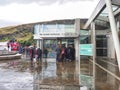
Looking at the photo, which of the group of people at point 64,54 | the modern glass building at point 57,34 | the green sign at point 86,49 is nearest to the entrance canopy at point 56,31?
the modern glass building at point 57,34

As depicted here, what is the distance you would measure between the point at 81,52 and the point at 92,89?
24.5m

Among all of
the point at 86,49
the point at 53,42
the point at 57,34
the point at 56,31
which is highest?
the point at 56,31

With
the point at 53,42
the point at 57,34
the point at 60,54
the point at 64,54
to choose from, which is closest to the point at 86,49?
the point at 64,54

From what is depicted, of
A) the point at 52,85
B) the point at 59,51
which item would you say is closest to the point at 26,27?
the point at 59,51

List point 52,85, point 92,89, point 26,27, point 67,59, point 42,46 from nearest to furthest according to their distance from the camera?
1. point 92,89
2. point 52,85
3. point 67,59
4. point 42,46
5. point 26,27

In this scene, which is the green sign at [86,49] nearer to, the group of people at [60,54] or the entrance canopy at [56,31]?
the group of people at [60,54]

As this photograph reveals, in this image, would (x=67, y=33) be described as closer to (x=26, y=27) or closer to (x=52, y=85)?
(x=52, y=85)

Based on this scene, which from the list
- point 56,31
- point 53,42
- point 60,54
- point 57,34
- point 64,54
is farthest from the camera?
point 53,42

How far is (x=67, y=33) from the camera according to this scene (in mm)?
39969

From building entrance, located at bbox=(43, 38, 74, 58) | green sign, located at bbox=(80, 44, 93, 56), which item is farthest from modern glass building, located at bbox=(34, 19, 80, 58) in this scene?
green sign, located at bbox=(80, 44, 93, 56)

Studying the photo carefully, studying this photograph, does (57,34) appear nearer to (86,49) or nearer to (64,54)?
(86,49)

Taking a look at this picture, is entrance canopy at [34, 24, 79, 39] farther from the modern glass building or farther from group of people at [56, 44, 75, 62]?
group of people at [56, 44, 75, 62]

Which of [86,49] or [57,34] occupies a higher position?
[57,34]

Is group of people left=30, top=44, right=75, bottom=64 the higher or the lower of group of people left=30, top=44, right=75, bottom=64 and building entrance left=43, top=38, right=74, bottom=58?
the lower
